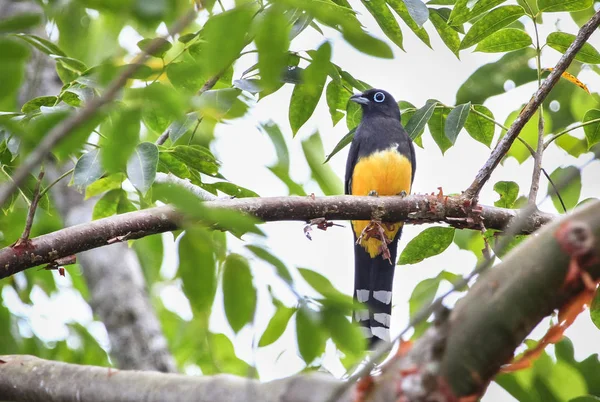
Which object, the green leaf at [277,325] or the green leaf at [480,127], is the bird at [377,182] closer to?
the green leaf at [480,127]

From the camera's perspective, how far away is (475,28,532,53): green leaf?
3.59 metres

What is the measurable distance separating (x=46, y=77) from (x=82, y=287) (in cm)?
166

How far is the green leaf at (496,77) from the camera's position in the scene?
13.0 ft

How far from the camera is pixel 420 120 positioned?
355 cm

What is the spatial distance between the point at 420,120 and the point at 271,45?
2.35m

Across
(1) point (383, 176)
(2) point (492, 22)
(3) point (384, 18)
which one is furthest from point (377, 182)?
(3) point (384, 18)

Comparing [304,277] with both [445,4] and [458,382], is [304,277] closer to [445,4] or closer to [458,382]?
[458,382]

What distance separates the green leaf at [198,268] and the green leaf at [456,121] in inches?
81.7

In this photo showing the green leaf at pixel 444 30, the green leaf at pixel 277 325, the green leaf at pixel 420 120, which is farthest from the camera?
the green leaf at pixel 444 30

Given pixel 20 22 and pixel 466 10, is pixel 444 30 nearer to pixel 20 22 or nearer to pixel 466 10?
pixel 466 10

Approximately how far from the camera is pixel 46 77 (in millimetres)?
5898

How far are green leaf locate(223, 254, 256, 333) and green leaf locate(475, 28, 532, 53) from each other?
2.39m

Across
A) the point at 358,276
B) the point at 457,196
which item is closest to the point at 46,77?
the point at 358,276

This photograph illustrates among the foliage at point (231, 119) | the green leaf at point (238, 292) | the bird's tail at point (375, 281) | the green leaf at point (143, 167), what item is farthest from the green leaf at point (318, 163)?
the green leaf at point (238, 292)
